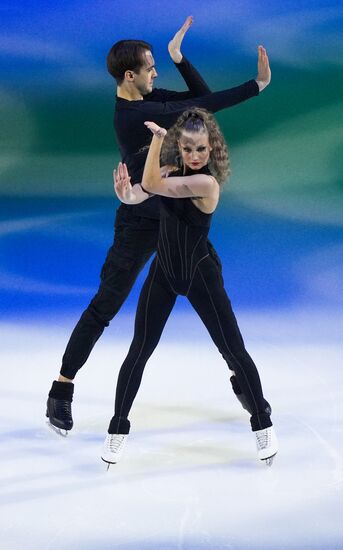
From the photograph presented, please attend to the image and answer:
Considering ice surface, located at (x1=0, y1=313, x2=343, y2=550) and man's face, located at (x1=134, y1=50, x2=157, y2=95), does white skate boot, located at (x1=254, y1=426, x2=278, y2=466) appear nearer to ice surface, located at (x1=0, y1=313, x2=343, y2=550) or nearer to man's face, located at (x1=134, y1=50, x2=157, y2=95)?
ice surface, located at (x1=0, y1=313, x2=343, y2=550)

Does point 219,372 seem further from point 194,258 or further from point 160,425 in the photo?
point 194,258

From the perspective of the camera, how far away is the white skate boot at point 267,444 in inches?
191

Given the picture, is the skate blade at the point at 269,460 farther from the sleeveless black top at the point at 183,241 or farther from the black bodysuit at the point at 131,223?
the black bodysuit at the point at 131,223

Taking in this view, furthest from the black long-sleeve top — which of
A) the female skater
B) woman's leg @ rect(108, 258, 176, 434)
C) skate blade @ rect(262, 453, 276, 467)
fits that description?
skate blade @ rect(262, 453, 276, 467)

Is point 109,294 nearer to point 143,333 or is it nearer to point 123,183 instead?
point 143,333

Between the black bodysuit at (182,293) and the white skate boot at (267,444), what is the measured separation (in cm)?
3

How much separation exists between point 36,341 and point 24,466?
1.86m

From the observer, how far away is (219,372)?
616cm

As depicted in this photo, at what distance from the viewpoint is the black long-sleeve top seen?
5.05 meters

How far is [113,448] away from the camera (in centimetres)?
486

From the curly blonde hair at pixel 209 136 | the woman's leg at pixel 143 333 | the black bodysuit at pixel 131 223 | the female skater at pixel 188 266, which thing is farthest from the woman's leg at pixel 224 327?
the black bodysuit at pixel 131 223

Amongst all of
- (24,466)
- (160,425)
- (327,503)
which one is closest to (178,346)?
(160,425)

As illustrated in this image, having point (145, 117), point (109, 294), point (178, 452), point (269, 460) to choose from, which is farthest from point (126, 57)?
point (269, 460)

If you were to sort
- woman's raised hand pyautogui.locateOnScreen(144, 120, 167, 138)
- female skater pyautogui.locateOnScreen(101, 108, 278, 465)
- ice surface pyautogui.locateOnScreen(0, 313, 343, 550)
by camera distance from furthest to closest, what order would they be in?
female skater pyautogui.locateOnScreen(101, 108, 278, 465)
woman's raised hand pyautogui.locateOnScreen(144, 120, 167, 138)
ice surface pyautogui.locateOnScreen(0, 313, 343, 550)
